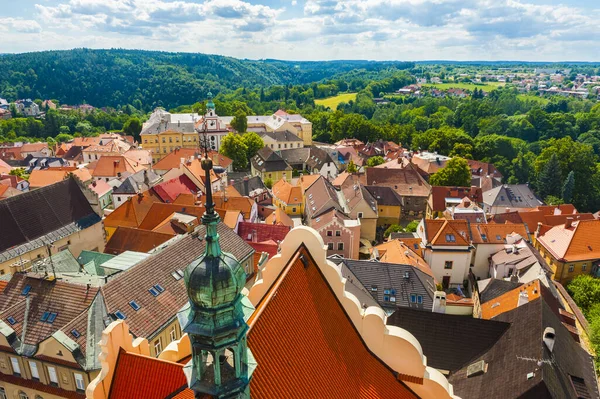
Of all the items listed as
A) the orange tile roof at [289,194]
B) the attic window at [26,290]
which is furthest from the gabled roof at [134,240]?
the orange tile roof at [289,194]

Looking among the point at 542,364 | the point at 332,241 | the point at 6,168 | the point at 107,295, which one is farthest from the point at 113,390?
the point at 6,168

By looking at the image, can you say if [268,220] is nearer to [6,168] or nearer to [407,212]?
[407,212]

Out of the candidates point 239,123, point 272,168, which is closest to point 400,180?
point 272,168

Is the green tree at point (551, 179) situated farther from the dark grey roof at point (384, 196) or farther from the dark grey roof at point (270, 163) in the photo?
the dark grey roof at point (270, 163)

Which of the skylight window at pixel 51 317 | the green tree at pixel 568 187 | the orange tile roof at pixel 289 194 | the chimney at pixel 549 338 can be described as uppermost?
the skylight window at pixel 51 317

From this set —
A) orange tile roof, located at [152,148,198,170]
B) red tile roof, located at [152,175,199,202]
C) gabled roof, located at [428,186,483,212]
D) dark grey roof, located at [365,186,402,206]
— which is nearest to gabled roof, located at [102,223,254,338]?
red tile roof, located at [152,175,199,202]

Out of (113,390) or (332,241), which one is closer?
(113,390)
